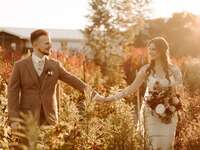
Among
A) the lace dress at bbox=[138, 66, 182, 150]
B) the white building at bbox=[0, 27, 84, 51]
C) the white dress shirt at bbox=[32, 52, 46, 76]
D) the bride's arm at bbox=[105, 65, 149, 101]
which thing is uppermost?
the white building at bbox=[0, 27, 84, 51]

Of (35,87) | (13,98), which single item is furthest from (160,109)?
(13,98)

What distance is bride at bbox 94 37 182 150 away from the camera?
7.75 meters

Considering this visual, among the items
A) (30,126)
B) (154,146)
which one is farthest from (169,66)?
(30,126)

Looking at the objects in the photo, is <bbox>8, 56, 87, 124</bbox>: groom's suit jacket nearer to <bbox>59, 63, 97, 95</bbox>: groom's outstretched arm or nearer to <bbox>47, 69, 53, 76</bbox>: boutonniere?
<bbox>47, 69, 53, 76</bbox>: boutonniere

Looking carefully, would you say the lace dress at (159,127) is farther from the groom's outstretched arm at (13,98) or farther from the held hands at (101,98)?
the groom's outstretched arm at (13,98)

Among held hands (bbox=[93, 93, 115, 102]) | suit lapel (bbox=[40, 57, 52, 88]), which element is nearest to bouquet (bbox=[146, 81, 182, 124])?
held hands (bbox=[93, 93, 115, 102])

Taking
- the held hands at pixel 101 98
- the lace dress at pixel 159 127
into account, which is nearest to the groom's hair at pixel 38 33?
the held hands at pixel 101 98

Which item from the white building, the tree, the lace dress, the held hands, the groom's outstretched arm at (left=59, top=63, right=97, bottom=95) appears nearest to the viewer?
the groom's outstretched arm at (left=59, top=63, right=97, bottom=95)

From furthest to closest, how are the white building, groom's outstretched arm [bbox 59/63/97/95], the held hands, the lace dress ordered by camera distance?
the white building → the held hands → the lace dress → groom's outstretched arm [bbox 59/63/97/95]

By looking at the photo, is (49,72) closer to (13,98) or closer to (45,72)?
(45,72)

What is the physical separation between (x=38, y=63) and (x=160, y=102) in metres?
1.63

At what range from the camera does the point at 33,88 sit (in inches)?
280

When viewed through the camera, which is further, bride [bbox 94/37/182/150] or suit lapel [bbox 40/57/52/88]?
bride [bbox 94/37/182/150]

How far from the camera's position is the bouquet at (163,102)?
7.76 meters
